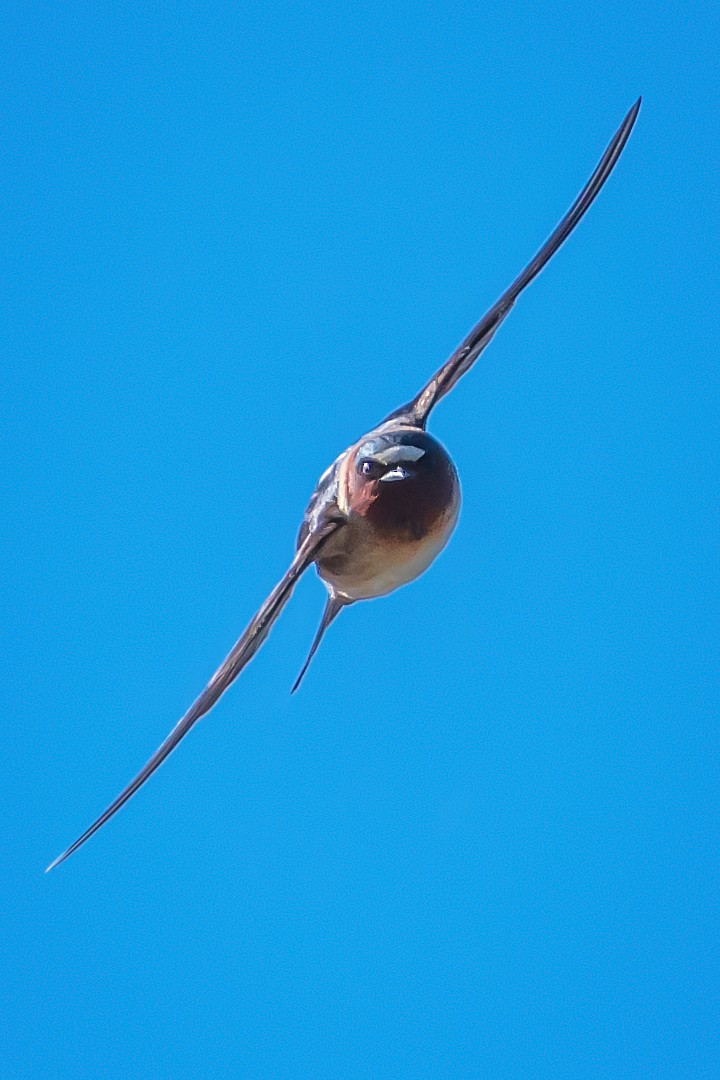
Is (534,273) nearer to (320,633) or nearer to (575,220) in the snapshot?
(575,220)

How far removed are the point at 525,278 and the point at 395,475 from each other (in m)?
1.08

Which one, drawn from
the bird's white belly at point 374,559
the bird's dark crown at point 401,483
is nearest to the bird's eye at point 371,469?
the bird's dark crown at point 401,483

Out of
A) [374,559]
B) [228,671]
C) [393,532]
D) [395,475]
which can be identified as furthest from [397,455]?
[228,671]

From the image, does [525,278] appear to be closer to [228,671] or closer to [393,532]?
[393,532]

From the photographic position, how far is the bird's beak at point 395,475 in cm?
707

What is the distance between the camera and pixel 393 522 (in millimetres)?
7066

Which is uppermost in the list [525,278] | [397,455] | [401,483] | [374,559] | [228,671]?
[525,278]

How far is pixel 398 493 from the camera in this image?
7059 mm

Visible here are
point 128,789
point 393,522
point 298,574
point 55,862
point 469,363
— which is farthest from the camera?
point 469,363

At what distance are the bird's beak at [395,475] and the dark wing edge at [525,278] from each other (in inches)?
16.3

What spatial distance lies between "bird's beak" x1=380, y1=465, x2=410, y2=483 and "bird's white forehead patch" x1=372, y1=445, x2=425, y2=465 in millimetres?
41

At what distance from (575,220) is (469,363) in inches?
31.3

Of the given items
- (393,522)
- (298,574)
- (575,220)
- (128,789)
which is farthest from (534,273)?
(128,789)

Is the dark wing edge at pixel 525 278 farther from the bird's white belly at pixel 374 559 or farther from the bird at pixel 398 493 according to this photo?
the bird's white belly at pixel 374 559
